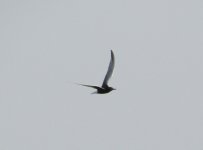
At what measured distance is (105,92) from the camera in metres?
29.8

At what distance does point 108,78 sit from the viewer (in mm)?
29078

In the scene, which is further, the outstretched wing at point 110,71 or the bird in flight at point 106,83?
the bird in flight at point 106,83

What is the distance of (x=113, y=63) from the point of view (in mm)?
28047

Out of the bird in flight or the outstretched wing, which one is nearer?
the outstretched wing

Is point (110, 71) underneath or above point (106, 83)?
above

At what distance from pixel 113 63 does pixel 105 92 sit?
206 cm

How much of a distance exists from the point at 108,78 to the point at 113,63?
3.86 ft

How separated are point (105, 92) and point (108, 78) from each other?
0.89 m

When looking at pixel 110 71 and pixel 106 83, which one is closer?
pixel 110 71
